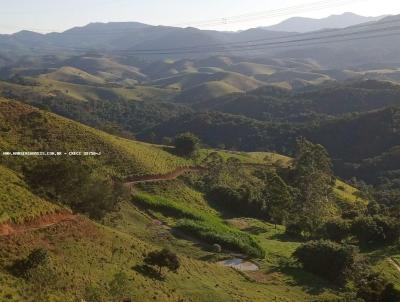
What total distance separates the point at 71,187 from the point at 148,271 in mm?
18077

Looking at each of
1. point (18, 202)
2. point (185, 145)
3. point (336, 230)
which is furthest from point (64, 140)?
point (336, 230)

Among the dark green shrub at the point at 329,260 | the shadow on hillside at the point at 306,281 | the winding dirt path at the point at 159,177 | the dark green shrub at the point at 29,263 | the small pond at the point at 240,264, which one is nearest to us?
the dark green shrub at the point at 29,263

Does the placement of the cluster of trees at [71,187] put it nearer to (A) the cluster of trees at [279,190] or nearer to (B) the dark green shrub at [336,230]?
(A) the cluster of trees at [279,190]

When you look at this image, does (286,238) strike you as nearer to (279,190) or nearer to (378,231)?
(378,231)

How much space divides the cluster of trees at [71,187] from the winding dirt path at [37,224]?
5.16 m

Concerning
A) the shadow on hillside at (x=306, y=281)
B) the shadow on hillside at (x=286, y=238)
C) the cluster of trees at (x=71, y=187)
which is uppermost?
the cluster of trees at (x=71, y=187)

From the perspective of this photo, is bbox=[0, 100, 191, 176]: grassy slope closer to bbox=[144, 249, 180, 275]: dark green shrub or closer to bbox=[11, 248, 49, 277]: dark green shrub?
bbox=[144, 249, 180, 275]: dark green shrub

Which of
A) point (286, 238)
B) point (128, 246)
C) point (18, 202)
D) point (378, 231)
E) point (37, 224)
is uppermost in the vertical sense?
point (18, 202)

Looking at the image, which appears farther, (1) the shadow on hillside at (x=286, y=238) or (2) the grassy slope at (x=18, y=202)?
(1) the shadow on hillside at (x=286, y=238)

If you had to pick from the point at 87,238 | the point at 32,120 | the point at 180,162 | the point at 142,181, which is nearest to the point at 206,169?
the point at 180,162

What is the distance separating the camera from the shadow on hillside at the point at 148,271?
47.1 metres

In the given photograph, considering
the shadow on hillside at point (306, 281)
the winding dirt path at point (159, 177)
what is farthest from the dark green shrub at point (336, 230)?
the winding dirt path at point (159, 177)

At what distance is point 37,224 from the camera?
46.7 metres

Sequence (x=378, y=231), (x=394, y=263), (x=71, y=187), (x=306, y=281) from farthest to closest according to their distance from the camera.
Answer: (x=378, y=231) < (x=394, y=263) < (x=306, y=281) < (x=71, y=187)
